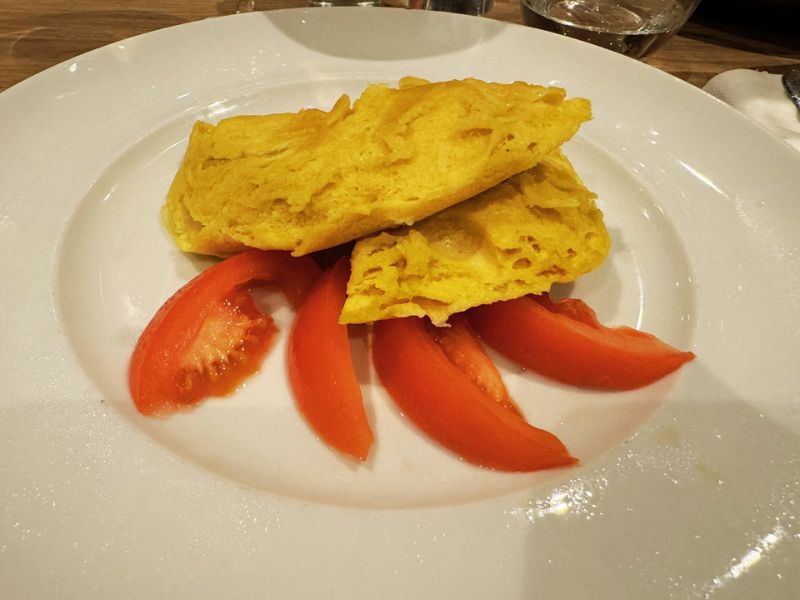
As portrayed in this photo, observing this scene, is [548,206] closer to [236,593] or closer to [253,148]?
[253,148]

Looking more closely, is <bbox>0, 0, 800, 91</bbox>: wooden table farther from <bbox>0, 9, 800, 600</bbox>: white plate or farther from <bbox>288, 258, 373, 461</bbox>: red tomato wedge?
<bbox>288, 258, 373, 461</bbox>: red tomato wedge

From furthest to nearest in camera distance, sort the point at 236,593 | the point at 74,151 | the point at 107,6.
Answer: the point at 107,6 → the point at 74,151 → the point at 236,593

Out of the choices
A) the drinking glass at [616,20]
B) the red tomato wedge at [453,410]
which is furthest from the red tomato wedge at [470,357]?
the drinking glass at [616,20]

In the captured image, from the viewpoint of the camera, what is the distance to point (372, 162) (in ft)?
5.16

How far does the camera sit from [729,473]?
4.18 ft

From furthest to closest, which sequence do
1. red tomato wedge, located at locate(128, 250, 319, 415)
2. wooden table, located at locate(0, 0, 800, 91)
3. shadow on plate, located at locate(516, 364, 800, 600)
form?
1. wooden table, located at locate(0, 0, 800, 91)
2. red tomato wedge, located at locate(128, 250, 319, 415)
3. shadow on plate, located at locate(516, 364, 800, 600)

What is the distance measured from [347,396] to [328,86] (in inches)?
58.3

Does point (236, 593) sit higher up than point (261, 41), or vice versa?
point (261, 41)

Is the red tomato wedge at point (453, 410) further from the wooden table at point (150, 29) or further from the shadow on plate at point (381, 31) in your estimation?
the wooden table at point (150, 29)

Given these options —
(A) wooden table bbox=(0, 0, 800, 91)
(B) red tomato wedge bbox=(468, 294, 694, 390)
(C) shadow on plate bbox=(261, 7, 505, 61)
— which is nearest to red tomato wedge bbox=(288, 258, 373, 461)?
(B) red tomato wedge bbox=(468, 294, 694, 390)

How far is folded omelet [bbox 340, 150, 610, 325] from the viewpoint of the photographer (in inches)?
59.3

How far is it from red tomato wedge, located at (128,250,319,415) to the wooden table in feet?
5.45

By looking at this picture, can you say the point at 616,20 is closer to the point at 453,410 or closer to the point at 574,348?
the point at 574,348

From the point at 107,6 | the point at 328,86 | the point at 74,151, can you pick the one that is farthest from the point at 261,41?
the point at 107,6
